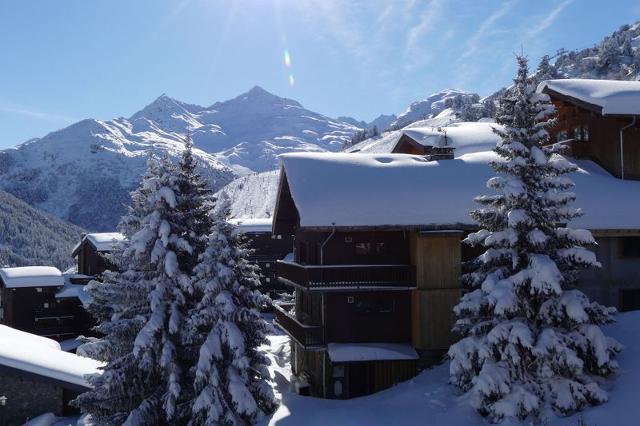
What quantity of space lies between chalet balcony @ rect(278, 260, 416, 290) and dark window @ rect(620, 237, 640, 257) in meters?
9.40

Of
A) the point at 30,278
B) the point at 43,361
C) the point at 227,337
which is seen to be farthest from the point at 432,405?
the point at 30,278

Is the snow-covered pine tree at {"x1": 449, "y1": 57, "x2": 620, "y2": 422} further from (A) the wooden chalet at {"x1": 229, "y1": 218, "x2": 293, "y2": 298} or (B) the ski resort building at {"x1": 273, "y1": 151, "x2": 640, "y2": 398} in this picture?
(A) the wooden chalet at {"x1": 229, "y1": 218, "x2": 293, "y2": 298}

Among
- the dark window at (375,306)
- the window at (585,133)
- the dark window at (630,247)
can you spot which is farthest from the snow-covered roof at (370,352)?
the window at (585,133)

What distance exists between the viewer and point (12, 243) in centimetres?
19862

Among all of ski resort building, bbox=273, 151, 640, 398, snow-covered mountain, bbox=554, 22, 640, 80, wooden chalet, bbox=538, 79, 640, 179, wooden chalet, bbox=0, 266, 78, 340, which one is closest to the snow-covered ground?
ski resort building, bbox=273, 151, 640, 398

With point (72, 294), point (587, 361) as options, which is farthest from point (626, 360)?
point (72, 294)

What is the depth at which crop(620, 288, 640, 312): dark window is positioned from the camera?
2559 centimetres

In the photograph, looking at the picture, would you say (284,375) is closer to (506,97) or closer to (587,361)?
(587,361)

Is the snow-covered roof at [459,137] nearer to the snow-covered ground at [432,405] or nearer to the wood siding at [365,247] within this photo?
the wood siding at [365,247]

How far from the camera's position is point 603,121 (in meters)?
28.7

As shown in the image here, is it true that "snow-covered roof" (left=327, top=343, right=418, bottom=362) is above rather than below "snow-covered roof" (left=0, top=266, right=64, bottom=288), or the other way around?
below

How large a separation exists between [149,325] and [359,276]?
29.6 feet

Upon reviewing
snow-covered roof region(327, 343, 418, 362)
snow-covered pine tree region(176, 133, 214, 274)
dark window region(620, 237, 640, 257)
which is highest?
snow-covered pine tree region(176, 133, 214, 274)

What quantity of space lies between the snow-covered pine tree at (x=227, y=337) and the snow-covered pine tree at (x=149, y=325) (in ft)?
3.17
